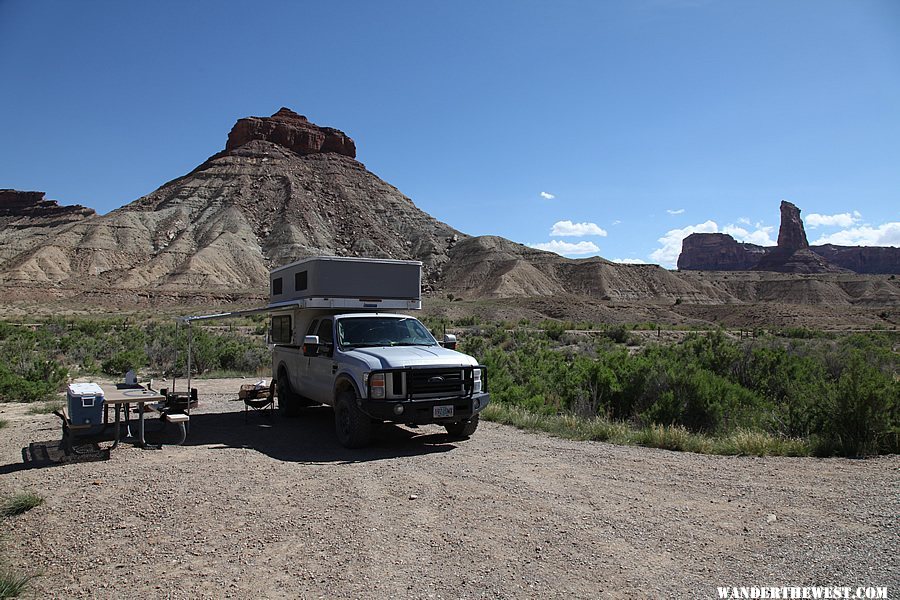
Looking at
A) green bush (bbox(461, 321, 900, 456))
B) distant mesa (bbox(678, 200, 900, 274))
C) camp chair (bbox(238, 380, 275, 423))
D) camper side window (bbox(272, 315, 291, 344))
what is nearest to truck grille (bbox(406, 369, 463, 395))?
green bush (bbox(461, 321, 900, 456))

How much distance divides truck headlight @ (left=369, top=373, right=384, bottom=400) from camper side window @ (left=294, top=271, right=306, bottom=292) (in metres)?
3.32

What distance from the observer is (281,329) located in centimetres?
1249

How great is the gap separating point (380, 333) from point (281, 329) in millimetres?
3227

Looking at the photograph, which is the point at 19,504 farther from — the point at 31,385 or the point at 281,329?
the point at 31,385

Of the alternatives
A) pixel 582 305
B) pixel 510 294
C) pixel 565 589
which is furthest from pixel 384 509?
pixel 510 294

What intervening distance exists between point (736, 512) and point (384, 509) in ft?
10.8

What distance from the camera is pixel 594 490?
6.60 meters

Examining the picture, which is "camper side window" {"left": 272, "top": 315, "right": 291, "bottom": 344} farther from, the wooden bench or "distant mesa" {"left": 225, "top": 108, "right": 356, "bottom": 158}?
"distant mesa" {"left": 225, "top": 108, "right": 356, "bottom": 158}

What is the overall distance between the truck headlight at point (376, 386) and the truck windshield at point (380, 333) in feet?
4.31

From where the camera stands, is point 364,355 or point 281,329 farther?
point 281,329

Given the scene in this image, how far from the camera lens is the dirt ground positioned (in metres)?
4.44

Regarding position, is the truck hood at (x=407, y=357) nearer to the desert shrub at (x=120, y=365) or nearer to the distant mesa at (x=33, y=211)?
the desert shrub at (x=120, y=365)

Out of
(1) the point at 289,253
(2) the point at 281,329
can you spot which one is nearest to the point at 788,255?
(1) the point at 289,253

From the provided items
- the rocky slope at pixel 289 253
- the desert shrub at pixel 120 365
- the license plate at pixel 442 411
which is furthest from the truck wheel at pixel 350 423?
the rocky slope at pixel 289 253
